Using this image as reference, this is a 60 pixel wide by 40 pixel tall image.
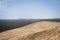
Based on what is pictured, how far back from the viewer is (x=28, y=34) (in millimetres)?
2160

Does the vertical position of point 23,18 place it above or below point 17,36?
above

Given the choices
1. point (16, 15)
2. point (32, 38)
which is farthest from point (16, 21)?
point (32, 38)

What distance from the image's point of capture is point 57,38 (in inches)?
77.6

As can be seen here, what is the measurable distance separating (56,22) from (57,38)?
711mm

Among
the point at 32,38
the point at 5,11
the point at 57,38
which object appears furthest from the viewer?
the point at 5,11

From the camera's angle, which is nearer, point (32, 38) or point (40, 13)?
point (32, 38)

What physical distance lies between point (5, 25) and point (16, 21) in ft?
1.04

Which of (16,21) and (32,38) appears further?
(16,21)

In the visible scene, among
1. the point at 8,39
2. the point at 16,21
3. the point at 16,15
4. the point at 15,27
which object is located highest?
the point at 16,15

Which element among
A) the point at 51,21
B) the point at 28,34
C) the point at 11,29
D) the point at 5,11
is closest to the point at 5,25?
the point at 11,29

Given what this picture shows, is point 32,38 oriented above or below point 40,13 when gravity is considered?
below

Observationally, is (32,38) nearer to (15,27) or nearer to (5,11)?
(15,27)

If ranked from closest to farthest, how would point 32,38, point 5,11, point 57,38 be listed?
point 57,38
point 32,38
point 5,11

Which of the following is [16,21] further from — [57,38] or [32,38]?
[57,38]
